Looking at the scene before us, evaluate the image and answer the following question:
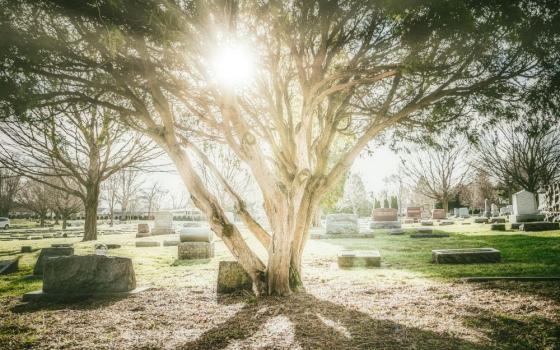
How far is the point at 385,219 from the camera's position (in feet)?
83.0

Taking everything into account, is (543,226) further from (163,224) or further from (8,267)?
(163,224)

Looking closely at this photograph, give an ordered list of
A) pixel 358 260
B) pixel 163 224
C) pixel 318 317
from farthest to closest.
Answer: pixel 163 224 → pixel 358 260 → pixel 318 317

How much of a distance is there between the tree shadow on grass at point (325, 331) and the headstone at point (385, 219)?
20.5 meters

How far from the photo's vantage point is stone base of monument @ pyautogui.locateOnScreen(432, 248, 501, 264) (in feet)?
28.2

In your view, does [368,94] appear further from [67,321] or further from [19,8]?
[67,321]

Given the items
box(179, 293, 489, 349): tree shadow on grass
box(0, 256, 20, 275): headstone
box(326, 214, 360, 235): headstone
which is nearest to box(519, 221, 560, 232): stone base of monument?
box(326, 214, 360, 235): headstone

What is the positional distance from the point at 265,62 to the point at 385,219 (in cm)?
2151

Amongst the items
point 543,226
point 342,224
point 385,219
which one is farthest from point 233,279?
point 385,219

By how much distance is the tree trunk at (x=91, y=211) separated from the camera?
61.3 feet

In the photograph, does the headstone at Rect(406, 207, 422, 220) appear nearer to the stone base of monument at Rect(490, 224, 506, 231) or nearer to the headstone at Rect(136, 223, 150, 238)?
the stone base of monument at Rect(490, 224, 506, 231)

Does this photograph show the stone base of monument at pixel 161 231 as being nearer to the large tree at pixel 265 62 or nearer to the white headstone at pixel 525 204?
the large tree at pixel 265 62

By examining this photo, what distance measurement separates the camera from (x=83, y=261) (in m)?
6.09

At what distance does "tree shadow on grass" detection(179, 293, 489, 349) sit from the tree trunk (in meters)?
16.9

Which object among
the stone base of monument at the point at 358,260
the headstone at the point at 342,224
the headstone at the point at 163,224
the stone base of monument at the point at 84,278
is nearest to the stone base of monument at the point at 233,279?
the stone base of monument at the point at 84,278
